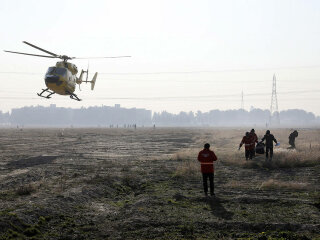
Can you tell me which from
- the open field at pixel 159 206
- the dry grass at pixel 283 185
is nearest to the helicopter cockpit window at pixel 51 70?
Result: the open field at pixel 159 206

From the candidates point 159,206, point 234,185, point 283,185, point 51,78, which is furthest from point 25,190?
point 51,78

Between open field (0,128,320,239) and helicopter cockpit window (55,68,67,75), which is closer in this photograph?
open field (0,128,320,239)

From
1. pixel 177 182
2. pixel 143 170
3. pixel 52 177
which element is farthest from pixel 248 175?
pixel 52 177

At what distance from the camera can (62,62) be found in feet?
85.0

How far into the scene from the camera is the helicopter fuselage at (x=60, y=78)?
24188 millimetres

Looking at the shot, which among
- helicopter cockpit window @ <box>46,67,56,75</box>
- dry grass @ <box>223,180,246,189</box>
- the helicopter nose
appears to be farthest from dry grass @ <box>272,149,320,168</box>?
helicopter cockpit window @ <box>46,67,56,75</box>

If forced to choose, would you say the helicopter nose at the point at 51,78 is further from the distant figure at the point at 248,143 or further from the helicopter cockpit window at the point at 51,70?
the distant figure at the point at 248,143

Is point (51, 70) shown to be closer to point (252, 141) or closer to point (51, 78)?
point (51, 78)

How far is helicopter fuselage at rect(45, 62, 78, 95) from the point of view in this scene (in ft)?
79.4

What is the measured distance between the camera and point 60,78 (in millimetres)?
24297

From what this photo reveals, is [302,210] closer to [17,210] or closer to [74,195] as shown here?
[74,195]

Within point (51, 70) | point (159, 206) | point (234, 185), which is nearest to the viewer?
point (159, 206)

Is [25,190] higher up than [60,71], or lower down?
lower down

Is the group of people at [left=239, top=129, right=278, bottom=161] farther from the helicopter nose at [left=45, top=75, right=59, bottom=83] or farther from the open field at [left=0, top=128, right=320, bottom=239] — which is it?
the helicopter nose at [left=45, top=75, right=59, bottom=83]
